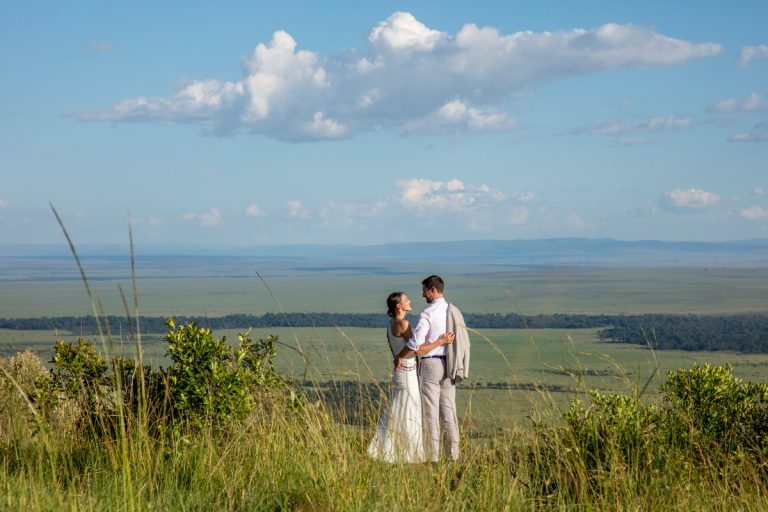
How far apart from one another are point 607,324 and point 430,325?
102 m

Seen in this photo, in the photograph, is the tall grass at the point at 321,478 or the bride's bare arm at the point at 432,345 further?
the bride's bare arm at the point at 432,345

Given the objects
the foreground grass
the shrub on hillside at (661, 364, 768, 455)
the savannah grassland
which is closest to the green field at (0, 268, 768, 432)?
the shrub on hillside at (661, 364, 768, 455)

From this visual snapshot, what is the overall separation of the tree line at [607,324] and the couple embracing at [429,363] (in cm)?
7572

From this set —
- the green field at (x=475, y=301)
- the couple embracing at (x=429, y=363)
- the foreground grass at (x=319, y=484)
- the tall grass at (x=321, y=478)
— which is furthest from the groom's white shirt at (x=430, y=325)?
the green field at (x=475, y=301)

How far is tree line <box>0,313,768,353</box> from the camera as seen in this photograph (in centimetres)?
9044

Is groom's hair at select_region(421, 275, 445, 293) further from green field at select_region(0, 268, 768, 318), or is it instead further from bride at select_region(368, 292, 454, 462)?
green field at select_region(0, 268, 768, 318)

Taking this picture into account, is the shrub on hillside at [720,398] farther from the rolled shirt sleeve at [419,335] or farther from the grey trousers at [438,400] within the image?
the rolled shirt sleeve at [419,335]

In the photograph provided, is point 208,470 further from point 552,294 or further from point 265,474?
point 552,294

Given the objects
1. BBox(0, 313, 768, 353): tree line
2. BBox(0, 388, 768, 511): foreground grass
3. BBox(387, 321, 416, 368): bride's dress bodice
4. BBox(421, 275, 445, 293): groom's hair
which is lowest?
BBox(0, 313, 768, 353): tree line

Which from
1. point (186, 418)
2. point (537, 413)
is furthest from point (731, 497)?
point (186, 418)

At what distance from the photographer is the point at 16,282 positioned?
19162 centimetres

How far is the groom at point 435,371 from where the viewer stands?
29.8ft

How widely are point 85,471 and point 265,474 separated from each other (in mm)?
1445

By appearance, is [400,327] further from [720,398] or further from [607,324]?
[607,324]
